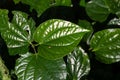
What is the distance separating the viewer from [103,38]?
1078mm

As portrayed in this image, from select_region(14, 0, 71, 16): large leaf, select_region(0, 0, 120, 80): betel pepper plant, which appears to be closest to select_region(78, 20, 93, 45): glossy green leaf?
select_region(0, 0, 120, 80): betel pepper plant

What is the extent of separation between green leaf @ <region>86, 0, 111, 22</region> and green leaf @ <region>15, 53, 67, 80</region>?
1.10 ft

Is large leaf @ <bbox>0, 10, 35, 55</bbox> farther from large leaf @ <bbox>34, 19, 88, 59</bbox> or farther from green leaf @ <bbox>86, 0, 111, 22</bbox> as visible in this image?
green leaf @ <bbox>86, 0, 111, 22</bbox>

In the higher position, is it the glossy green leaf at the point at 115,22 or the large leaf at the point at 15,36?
the large leaf at the point at 15,36

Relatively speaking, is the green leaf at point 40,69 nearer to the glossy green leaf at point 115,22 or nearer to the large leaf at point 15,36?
the large leaf at point 15,36

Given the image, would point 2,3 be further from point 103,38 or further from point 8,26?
point 103,38

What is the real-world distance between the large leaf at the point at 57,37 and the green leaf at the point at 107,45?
0.64 feet

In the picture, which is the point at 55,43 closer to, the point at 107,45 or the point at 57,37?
the point at 57,37

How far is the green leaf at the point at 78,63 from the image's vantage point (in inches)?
41.6

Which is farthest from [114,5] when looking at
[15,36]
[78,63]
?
[15,36]

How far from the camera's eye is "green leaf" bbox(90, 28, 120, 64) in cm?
107

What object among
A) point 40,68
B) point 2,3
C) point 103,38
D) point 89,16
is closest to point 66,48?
point 40,68

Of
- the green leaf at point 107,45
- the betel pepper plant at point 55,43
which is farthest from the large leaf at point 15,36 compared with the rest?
the green leaf at point 107,45

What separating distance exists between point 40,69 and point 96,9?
42 centimetres
